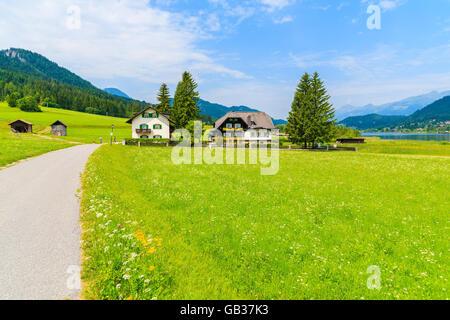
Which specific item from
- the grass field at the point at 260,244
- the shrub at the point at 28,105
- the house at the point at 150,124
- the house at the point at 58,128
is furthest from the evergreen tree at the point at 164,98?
the shrub at the point at 28,105

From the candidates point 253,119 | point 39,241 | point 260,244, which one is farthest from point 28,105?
point 260,244

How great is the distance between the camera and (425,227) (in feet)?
28.6

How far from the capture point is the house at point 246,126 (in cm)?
7444

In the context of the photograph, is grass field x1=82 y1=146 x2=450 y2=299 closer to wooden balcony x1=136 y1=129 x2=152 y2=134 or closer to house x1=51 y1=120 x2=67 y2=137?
wooden balcony x1=136 y1=129 x2=152 y2=134

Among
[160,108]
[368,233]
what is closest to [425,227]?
[368,233]

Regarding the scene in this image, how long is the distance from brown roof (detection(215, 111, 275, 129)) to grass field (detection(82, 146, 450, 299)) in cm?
6530

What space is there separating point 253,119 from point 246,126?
309 inches

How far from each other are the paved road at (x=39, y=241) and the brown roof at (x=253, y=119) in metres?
67.0

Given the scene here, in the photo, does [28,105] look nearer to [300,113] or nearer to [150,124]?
[150,124]

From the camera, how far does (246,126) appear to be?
75.6 m

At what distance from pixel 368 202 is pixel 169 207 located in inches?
428

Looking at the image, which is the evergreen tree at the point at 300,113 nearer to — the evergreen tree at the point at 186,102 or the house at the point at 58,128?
the evergreen tree at the point at 186,102
